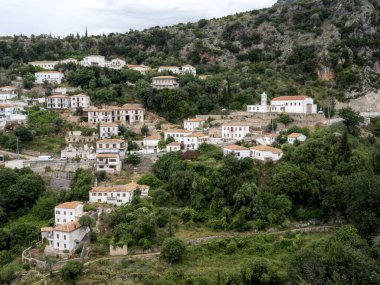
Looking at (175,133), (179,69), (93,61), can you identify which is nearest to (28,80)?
(93,61)

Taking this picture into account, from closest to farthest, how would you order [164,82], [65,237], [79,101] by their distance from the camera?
[65,237]
[79,101]
[164,82]

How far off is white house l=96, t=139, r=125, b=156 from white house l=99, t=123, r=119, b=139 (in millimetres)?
4755

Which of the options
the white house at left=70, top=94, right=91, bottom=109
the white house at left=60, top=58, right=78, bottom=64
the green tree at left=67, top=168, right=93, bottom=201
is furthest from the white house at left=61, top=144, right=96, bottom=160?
the white house at left=60, top=58, right=78, bottom=64

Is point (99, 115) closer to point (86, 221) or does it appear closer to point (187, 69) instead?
point (187, 69)

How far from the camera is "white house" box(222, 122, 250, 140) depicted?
5069 cm

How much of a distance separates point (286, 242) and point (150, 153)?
1699 centimetres

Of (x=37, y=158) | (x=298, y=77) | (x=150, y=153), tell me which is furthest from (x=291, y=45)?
(x=37, y=158)

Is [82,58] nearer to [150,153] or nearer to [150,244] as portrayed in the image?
[150,153]

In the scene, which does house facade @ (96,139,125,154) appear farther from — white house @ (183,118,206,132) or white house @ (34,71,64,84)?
white house @ (34,71,64,84)

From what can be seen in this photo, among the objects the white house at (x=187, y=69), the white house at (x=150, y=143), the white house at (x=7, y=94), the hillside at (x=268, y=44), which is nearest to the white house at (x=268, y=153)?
the white house at (x=150, y=143)

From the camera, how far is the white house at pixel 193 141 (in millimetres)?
49406

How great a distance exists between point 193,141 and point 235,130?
14.9 feet

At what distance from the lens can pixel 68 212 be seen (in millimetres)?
37969

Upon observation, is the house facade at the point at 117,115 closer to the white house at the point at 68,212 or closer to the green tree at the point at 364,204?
the white house at the point at 68,212
